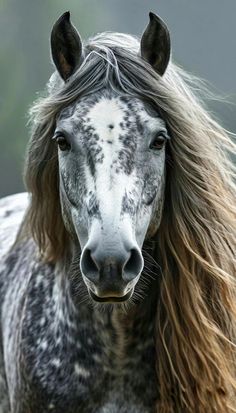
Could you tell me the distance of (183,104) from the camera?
287 cm

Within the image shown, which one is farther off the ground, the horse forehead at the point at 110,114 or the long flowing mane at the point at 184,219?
the horse forehead at the point at 110,114

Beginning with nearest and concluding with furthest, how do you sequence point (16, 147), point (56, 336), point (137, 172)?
point (137, 172) < point (56, 336) < point (16, 147)

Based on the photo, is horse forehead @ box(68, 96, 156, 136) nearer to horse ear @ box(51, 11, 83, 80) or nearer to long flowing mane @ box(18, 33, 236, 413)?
long flowing mane @ box(18, 33, 236, 413)

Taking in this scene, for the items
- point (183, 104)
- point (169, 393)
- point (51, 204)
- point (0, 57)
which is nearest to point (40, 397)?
point (169, 393)

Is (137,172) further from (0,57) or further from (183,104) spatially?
(0,57)

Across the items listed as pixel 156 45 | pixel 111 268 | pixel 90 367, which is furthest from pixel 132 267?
pixel 156 45

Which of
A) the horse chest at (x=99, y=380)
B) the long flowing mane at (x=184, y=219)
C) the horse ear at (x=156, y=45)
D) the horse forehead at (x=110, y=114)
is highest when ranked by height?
the horse ear at (x=156, y=45)

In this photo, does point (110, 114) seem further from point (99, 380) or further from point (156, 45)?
point (99, 380)

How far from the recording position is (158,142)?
2.75m

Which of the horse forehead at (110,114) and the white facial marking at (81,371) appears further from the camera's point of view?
the white facial marking at (81,371)

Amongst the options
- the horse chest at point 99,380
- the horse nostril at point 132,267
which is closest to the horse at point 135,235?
the horse chest at point 99,380

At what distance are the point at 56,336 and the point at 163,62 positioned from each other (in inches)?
36.5

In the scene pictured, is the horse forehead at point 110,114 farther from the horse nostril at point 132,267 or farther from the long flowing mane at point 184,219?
the horse nostril at point 132,267

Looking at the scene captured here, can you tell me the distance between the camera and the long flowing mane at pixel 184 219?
2.84 m
